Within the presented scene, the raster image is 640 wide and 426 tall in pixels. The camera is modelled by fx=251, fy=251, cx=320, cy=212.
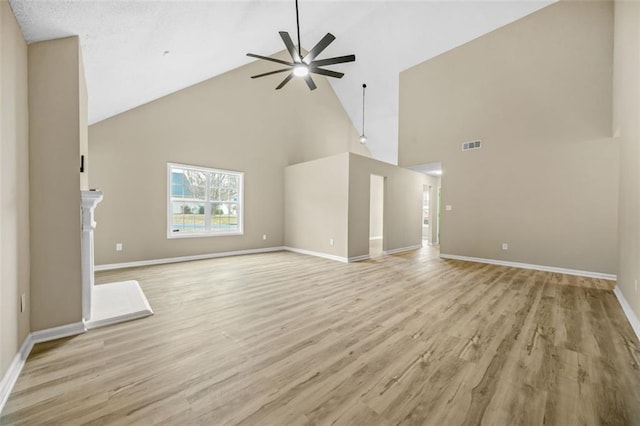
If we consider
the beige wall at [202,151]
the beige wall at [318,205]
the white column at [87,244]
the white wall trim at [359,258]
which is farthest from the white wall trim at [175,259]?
the white column at [87,244]

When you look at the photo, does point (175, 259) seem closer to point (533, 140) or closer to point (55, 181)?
point (55, 181)

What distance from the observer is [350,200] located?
557cm

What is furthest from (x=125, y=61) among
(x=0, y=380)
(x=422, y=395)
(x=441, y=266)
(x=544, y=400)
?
(x=441, y=266)

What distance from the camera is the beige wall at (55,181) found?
2045mm

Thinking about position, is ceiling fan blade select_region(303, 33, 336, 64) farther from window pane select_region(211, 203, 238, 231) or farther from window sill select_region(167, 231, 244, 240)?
window sill select_region(167, 231, 244, 240)

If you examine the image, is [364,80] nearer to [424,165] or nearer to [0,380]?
[424,165]

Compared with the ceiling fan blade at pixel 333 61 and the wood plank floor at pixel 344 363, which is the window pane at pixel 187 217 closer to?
the wood plank floor at pixel 344 363

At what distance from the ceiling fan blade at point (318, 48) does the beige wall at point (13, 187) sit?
2702mm

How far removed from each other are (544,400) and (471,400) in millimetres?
442

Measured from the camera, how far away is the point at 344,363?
1837mm

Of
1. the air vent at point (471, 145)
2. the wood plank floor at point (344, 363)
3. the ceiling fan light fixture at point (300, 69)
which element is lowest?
the wood plank floor at point (344, 363)

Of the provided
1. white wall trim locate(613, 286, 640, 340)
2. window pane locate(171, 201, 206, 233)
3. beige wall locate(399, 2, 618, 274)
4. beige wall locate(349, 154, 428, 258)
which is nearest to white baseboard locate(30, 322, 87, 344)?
window pane locate(171, 201, 206, 233)

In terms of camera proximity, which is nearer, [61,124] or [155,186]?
[61,124]

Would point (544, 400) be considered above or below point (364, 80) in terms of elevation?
below
